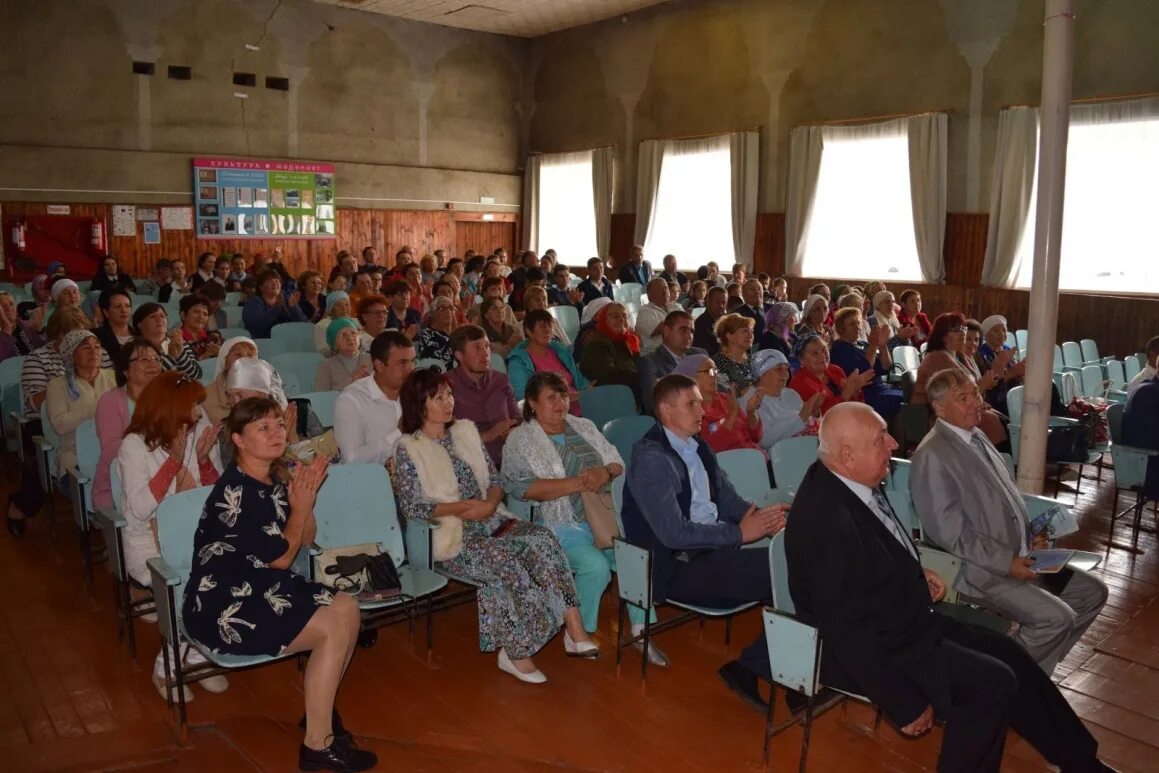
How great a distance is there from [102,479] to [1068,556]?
3836mm

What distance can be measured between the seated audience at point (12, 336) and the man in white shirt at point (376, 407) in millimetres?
3327

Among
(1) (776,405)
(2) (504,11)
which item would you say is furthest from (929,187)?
(1) (776,405)

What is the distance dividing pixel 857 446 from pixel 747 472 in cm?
140

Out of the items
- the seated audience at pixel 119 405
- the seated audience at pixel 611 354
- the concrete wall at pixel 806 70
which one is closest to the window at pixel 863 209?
the concrete wall at pixel 806 70

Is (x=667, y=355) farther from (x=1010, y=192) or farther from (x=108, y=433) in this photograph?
(x=1010, y=192)

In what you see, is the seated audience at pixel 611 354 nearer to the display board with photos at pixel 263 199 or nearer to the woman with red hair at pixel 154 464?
the woman with red hair at pixel 154 464

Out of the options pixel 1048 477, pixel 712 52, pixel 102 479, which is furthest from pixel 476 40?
pixel 102 479

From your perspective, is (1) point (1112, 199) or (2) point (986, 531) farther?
(1) point (1112, 199)

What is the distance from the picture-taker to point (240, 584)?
291 centimetres

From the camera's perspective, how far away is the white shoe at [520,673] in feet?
11.9

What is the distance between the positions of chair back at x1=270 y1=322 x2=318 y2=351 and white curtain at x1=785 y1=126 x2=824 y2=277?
777 cm

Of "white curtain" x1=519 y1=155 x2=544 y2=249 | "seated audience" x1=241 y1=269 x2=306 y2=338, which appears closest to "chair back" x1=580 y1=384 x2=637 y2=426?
"seated audience" x1=241 y1=269 x2=306 y2=338

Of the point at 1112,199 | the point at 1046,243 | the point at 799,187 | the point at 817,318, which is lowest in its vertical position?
the point at 817,318

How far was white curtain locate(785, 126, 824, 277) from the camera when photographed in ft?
41.9
